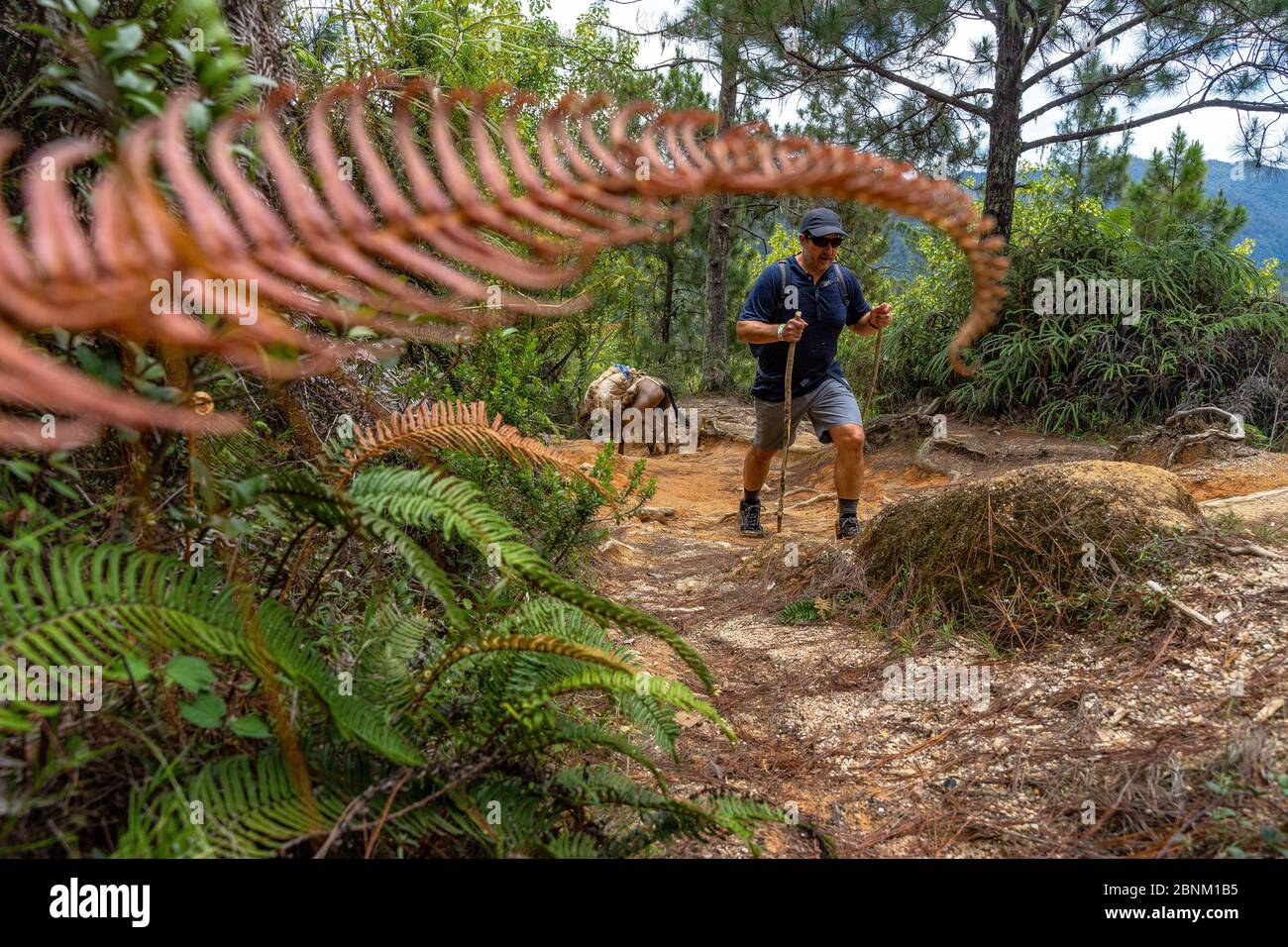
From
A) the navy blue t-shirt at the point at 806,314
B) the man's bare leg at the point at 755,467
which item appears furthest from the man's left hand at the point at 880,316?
the man's bare leg at the point at 755,467

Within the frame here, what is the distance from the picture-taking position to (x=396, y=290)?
814 millimetres

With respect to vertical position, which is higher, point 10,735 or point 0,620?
point 0,620

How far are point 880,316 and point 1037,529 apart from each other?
2.12 meters

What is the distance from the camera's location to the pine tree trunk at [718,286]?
14094 millimetres

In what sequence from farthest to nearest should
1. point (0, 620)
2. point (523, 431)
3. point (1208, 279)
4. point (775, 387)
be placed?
1. point (1208, 279)
2. point (775, 387)
3. point (523, 431)
4. point (0, 620)

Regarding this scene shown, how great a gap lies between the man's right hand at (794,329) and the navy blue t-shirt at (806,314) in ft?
0.87

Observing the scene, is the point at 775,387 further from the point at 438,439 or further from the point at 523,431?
the point at 438,439

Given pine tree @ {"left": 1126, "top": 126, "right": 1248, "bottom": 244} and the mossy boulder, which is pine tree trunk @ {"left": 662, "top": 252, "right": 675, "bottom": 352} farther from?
the mossy boulder

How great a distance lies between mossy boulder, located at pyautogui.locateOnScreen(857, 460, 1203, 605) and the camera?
3191mm

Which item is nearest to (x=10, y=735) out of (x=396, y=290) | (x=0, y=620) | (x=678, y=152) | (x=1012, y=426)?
(x=0, y=620)

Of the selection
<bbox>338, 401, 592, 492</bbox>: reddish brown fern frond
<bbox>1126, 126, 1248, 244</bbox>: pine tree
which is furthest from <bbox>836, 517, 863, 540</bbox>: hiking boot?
<bbox>1126, 126, 1248, 244</bbox>: pine tree

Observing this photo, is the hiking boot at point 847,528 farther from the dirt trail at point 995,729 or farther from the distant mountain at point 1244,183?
the distant mountain at point 1244,183
